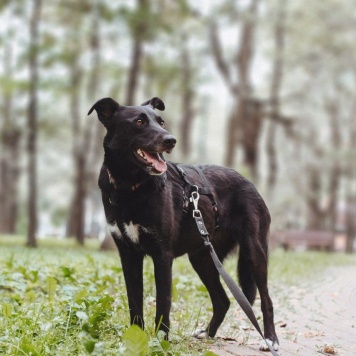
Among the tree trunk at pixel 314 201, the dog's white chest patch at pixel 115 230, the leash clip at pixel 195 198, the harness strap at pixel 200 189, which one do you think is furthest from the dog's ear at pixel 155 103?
the tree trunk at pixel 314 201

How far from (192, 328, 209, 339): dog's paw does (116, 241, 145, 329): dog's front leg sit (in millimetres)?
699

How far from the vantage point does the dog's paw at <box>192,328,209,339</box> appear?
16.6ft

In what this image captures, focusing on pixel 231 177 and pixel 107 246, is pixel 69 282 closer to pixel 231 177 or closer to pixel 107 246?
pixel 231 177

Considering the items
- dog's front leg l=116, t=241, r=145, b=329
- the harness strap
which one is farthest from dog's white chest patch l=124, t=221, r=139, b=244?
the harness strap

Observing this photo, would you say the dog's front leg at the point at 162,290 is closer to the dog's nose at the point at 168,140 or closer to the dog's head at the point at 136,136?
the dog's head at the point at 136,136

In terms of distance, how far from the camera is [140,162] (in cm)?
423

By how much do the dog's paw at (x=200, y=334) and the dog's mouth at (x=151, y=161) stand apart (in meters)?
1.67

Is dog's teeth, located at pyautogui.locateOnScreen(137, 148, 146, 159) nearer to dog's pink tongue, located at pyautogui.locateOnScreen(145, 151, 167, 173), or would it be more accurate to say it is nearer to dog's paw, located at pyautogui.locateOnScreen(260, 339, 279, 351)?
dog's pink tongue, located at pyautogui.locateOnScreen(145, 151, 167, 173)

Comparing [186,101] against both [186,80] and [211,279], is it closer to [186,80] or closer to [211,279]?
[186,80]

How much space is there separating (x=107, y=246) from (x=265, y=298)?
1310 centimetres

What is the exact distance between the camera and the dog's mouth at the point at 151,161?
13.8 ft

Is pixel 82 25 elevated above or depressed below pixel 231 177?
above

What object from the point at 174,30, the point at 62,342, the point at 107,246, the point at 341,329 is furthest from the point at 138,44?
the point at 62,342

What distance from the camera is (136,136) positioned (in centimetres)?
429
